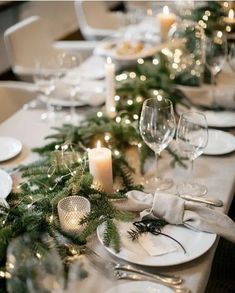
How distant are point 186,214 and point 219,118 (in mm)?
639

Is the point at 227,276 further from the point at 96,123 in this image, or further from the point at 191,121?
the point at 96,123

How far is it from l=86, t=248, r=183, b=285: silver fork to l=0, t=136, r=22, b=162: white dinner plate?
1.77 ft

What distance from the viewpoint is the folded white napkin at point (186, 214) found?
1010 mm

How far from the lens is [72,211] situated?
102 centimetres

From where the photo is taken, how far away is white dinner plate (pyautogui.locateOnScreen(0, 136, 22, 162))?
1.42 meters

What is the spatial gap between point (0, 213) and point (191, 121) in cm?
52

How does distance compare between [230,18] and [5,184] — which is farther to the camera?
[230,18]

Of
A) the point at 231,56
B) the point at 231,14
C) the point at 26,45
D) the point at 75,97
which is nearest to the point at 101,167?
→ the point at 75,97

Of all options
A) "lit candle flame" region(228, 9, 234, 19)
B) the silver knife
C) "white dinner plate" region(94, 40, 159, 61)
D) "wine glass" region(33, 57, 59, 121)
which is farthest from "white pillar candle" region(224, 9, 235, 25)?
the silver knife

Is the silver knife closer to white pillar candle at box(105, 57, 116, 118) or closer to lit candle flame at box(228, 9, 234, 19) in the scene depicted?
white pillar candle at box(105, 57, 116, 118)

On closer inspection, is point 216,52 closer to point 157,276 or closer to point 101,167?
point 101,167

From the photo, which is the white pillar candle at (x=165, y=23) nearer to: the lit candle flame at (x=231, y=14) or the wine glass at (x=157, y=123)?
the lit candle flame at (x=231, y=14)

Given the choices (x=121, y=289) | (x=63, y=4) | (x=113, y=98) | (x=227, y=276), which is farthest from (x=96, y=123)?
(x=63, y=4)

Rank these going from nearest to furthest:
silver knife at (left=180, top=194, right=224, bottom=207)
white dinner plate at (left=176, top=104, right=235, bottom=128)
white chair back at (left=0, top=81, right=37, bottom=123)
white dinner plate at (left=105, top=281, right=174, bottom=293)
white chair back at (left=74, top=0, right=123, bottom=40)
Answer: white dinner plate at (left=105, top=281, right=174, bottom=293) → silver knife at (left=180, top=194, right=224, bottom=207) → white dinner plate at (left=176, top=104, right=235, bottom=128) → white chair back at (left=0, top=81, right=37, bottom=123) → white chair back at (left=74, top=0, right=123, bottom=40)
